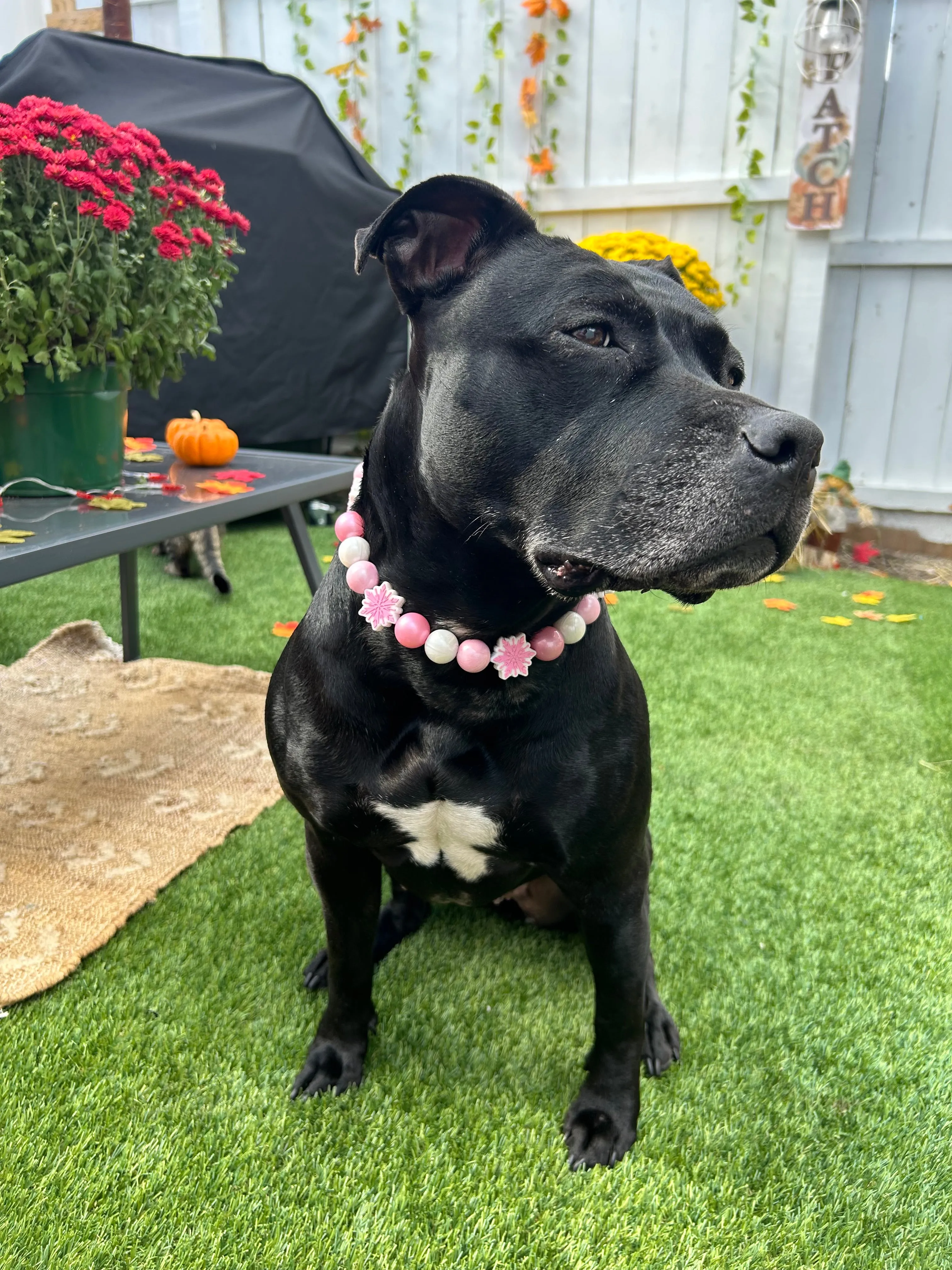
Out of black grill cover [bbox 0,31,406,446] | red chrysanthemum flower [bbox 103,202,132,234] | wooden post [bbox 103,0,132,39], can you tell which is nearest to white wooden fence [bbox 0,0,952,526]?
black grill cover [bbox 0,31,406,446]

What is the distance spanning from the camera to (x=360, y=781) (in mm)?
1294

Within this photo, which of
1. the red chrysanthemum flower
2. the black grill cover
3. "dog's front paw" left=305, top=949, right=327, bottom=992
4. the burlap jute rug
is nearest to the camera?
"dog's front paw" left=305, top=949, right=327, bottom=992

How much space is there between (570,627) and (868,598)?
3.19 m

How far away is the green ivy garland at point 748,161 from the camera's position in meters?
4.43

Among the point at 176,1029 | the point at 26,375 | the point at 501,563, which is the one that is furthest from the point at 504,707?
the point at 26,375

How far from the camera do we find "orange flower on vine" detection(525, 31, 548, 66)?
4.80 metres

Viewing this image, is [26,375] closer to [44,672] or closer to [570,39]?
[44,672]

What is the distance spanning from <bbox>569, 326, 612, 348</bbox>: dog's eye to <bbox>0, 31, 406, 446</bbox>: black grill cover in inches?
133

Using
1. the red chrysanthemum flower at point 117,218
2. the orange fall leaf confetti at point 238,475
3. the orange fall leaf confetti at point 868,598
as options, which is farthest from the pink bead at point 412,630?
the orange fall leaf confetti at point 868,598

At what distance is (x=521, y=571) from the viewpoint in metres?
1.24

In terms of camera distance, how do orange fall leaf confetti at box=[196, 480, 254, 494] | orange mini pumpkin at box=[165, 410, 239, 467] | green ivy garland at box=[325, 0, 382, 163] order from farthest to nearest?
green ivy garland at box=[325, 0, 382, 163] → orange mini pumpkin at box=[165, 410, 239, 467] → orange fall leaf confetti at box=[196, 480, 254, 494]

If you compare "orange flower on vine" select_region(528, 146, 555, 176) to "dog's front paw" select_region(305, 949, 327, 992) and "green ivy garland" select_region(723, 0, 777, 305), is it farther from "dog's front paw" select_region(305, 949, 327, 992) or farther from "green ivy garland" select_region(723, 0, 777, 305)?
"dog's front paw" select_region(305, 949, 327, 992)

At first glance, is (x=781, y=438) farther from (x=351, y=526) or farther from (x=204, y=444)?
(x=204, y=444)

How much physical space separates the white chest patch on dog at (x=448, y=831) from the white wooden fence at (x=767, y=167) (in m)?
4.11
